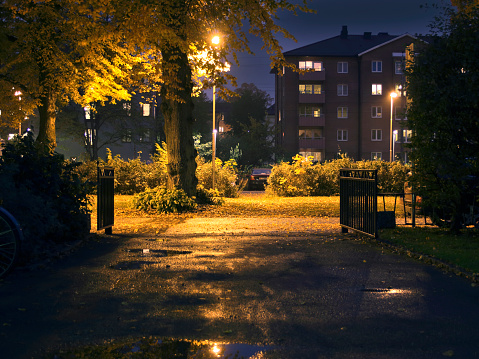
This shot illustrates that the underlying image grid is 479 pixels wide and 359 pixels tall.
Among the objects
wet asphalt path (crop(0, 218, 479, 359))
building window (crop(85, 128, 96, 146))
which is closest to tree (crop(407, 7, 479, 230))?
wet asphalt path (crop(0, 218, 479, 359))

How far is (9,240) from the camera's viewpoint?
7.81 meters

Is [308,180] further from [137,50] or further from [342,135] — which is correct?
[342,135]

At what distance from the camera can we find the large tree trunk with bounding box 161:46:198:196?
20250 millimetres

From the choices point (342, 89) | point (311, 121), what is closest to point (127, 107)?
point (311, 121)

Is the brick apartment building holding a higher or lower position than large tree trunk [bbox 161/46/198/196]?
higher

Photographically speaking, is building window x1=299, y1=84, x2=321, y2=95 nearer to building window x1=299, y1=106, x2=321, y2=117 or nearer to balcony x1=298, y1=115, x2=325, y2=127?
building window x1=299, y1=106, x2=321, y2=117

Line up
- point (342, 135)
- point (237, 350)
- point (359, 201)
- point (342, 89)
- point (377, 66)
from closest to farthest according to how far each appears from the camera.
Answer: point (237, 350) < point (359, 201) < point (377, 66) < point (342, 89) < point (342, 135)

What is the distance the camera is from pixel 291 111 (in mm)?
75875

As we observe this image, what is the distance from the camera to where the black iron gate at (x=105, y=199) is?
490 inches

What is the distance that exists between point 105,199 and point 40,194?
2263mm

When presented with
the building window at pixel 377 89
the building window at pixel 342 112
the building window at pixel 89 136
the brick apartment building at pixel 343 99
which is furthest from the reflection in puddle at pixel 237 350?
the building window at pixel 342 112

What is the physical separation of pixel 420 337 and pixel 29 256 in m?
6.00

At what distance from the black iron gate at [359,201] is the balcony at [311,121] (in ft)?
203

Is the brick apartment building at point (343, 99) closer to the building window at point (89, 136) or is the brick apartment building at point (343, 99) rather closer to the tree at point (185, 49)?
the building window at point (89, 136)
